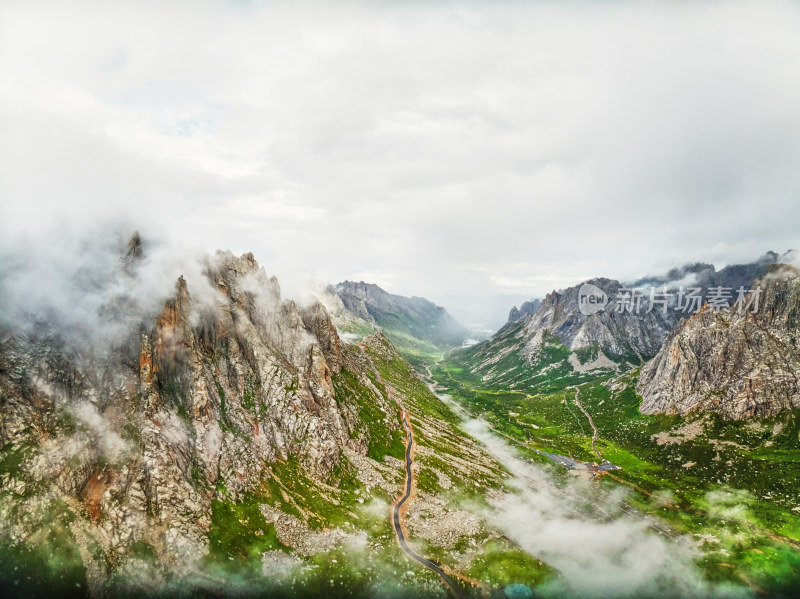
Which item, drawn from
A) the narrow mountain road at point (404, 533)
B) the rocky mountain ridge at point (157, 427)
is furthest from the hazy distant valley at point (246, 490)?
the narrow mountain road at point (404, 533)

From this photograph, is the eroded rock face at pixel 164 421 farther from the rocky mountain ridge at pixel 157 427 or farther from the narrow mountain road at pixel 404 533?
the narrow mountain road at pixel 404 533

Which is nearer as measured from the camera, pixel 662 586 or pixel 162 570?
pixel 162 570

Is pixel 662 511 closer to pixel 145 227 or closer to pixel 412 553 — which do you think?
pixel 412 553

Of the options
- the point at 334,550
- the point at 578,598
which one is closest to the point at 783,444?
the point at 578,598

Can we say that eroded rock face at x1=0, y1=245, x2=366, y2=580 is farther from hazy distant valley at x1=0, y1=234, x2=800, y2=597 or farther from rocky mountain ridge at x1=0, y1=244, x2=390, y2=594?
hazy distant valley at x1=0, y1=234, x2=800, y2=597

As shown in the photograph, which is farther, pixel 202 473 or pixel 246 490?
pixel 246 490

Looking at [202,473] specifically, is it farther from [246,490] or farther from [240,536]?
[240,536]

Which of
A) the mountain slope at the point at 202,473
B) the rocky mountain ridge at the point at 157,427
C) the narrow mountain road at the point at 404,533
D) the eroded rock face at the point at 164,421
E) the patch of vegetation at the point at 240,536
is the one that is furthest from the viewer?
the narrow mountain road at the point at 404,533

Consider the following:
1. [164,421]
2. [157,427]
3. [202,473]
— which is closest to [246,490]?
[202,473]
